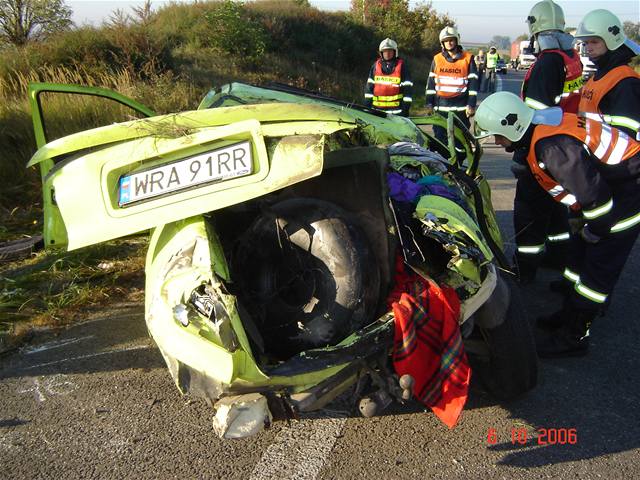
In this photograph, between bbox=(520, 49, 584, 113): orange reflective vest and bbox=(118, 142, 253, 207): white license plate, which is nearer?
bbox=(118, 142, 253, 207): white license plate

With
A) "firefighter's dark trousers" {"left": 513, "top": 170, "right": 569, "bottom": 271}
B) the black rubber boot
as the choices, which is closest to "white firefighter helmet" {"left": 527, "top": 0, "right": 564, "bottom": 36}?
"firefighter's dark trousers" {"left": 513, "top": 170, "right": 569, "bottom": 271}

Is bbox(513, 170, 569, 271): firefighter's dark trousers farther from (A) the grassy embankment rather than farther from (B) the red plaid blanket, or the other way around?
(A) the grassy embankment

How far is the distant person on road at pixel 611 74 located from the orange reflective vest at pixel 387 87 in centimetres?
404

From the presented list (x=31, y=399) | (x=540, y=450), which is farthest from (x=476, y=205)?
(x=31, y=399)

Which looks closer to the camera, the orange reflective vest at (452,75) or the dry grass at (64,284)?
the dry grass at (64,284)

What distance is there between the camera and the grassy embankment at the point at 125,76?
3.74m

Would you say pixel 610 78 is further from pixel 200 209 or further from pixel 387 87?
pixel 387 87

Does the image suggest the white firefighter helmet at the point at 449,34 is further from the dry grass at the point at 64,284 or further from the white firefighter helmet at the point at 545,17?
the dry grass at the point at 64,284

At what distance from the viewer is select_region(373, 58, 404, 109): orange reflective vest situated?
766cm

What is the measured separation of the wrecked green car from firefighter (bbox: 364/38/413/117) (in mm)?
5619

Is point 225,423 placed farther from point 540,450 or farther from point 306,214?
point 540,450

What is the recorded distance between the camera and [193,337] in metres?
1.80

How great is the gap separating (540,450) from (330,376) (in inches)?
44.3
